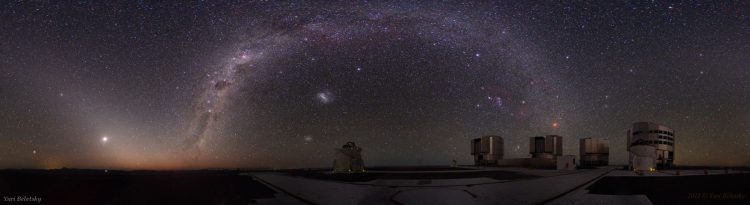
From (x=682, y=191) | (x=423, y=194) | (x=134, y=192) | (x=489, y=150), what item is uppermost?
(x=423, y=194)

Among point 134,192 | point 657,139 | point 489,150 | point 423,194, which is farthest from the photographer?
point 489,150

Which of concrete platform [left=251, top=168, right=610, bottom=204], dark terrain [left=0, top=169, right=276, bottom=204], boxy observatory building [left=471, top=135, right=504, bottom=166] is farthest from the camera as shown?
boxy observatory building [left=471, top=135, right=504, bottom=166]

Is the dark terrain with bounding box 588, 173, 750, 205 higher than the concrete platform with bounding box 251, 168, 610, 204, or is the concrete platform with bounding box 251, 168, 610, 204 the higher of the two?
the concrete platform with bounding box 251, 168, 610, 204

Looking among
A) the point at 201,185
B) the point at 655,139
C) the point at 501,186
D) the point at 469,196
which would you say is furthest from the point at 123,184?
the point at 655,139

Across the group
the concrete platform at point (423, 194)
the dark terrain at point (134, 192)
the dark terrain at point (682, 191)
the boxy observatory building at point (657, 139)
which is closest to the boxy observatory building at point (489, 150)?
the boxy observatory building at point (657, 139)

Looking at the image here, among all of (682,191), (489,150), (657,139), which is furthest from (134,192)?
(489,150)

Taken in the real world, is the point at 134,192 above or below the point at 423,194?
below

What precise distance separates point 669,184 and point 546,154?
2589 inches

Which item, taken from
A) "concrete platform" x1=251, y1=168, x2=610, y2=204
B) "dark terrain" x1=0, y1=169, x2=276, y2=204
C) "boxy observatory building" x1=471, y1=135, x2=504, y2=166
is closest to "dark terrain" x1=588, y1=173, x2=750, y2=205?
"concrete platform" x1=251, y1=168, x2=610, y2=204

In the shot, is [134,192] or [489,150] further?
[489,150]

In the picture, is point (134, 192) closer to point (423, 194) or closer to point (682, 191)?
point (423, 194)

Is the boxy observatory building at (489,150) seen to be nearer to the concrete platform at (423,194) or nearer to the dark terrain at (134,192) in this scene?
the concrete platform at (423,194)

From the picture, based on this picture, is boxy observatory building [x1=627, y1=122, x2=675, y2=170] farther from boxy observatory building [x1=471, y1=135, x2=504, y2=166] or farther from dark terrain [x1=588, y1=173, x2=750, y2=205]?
dark terrain [x1=588, y1=173, x2=750, y2=205]

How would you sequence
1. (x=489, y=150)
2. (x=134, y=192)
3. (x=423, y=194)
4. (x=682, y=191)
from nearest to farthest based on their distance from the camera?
(x=423, y=194)
(x=134, y=192)
(x=682, y=191)
(x=489, y=150)
